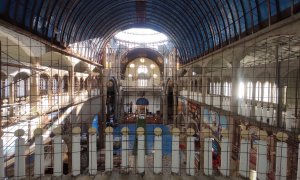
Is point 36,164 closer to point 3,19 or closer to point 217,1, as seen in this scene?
point 3,19

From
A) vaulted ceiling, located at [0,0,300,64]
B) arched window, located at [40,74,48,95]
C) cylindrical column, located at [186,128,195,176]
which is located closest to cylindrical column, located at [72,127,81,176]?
cylindrical column, located at [186,128,195,176]

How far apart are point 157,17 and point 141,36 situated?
66.8 ft

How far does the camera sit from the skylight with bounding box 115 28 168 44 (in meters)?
43.4

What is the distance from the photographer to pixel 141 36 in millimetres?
45469

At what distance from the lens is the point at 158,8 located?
22.3 meters

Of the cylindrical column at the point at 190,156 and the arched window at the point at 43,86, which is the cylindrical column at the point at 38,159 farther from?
the arched window at the point at 43,86

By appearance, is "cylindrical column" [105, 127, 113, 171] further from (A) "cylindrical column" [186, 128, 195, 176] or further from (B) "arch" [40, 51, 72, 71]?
(B) "arch" [40, 51, 72, 71]

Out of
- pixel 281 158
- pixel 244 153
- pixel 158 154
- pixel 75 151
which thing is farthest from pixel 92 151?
pixel 281 158

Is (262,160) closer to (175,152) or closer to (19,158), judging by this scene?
(175,152)

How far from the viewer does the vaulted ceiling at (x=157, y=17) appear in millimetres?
9914

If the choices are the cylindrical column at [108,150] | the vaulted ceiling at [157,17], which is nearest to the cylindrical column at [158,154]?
the cylindrical column at [108,150]

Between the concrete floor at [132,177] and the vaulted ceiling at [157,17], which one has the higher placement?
the vaulted ceiling at [157,17]

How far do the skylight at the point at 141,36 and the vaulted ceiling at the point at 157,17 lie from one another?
1343 cm

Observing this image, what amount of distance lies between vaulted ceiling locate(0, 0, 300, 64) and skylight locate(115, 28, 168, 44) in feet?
44.1
